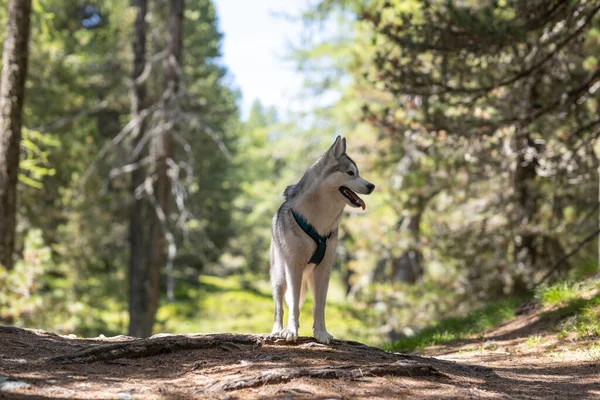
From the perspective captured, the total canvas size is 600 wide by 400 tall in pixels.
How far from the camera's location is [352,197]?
6055 mm

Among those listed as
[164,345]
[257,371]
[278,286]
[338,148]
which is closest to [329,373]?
[257,371]

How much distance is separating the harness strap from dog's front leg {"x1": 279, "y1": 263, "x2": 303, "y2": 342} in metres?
0.19

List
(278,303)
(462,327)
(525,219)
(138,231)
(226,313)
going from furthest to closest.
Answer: (226,313) < (138,231) < (525,219) < (462,327) < (278,303)

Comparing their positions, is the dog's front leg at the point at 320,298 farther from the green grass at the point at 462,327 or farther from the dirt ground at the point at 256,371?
the green grass at the point at 462,327

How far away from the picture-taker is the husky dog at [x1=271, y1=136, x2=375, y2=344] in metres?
6.11

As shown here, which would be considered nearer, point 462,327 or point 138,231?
point 462,327

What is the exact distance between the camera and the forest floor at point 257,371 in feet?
14.4

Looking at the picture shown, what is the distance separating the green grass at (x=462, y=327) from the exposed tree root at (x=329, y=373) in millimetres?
3967

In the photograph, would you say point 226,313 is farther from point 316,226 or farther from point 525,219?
point 316,226

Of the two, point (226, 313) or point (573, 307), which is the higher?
point (573, 307)

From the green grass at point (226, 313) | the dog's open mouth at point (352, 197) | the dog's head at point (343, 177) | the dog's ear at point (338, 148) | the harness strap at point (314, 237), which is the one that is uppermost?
the dog's ear at point (338, 148)

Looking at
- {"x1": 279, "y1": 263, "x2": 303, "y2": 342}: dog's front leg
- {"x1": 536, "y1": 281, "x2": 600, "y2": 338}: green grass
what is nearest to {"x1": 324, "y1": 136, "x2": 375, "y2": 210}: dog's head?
{"x1": 279, "y1": 263, "x2": 303, "y2": 342}: dog's front leg

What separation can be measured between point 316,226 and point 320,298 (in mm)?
755

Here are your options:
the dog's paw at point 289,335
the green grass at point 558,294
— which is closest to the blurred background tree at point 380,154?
the green grass at point 558,294
